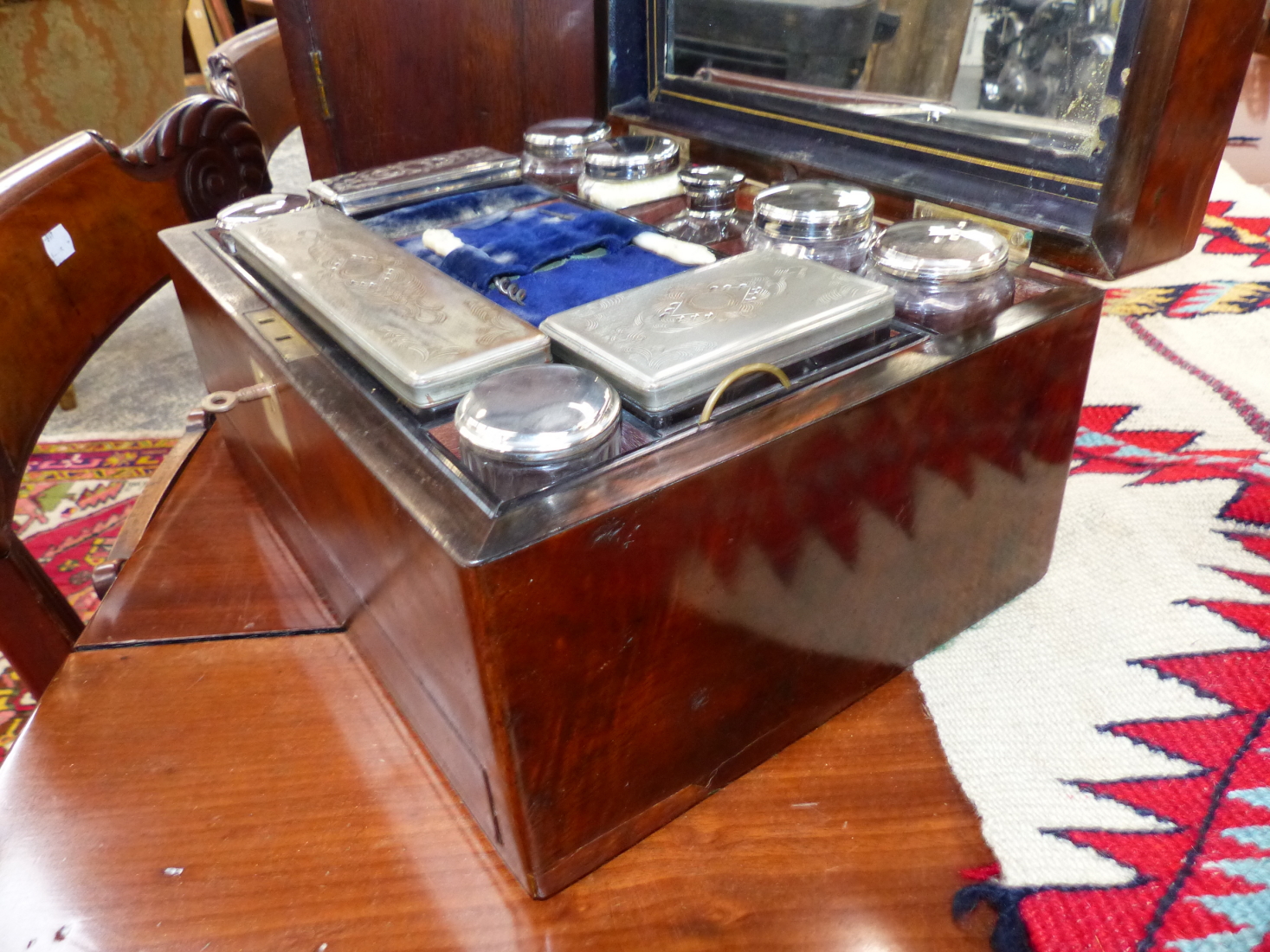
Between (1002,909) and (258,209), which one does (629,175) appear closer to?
(258,209)

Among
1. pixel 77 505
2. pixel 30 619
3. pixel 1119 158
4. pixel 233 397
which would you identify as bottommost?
pixel 77 505

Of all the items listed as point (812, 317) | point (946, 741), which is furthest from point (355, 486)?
point (946, 741)

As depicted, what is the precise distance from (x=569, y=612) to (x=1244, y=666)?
45 centimetres

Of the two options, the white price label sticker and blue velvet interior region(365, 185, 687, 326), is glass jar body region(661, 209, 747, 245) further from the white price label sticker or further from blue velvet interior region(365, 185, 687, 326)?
the white price label sticker

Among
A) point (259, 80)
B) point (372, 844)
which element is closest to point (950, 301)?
point (372, 844)

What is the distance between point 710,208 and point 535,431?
0.43 meters

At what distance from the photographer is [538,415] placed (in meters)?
0.41

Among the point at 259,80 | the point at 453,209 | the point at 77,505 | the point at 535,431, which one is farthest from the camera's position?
the point at 77,505

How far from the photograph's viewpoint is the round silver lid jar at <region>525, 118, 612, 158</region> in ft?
2.91

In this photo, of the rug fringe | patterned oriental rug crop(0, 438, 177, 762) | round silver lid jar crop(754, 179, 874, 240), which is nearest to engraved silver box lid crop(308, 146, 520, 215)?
round silver lid jar crop(754, 179, 874, 240)

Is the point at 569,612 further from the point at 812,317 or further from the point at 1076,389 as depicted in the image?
the point at 1076,389

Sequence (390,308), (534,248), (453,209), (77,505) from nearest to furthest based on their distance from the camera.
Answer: (390,308)
(534,248)
(453,209)
(77,505)

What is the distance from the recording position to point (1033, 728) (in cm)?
54

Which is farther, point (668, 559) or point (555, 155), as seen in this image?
point (555, 155)
